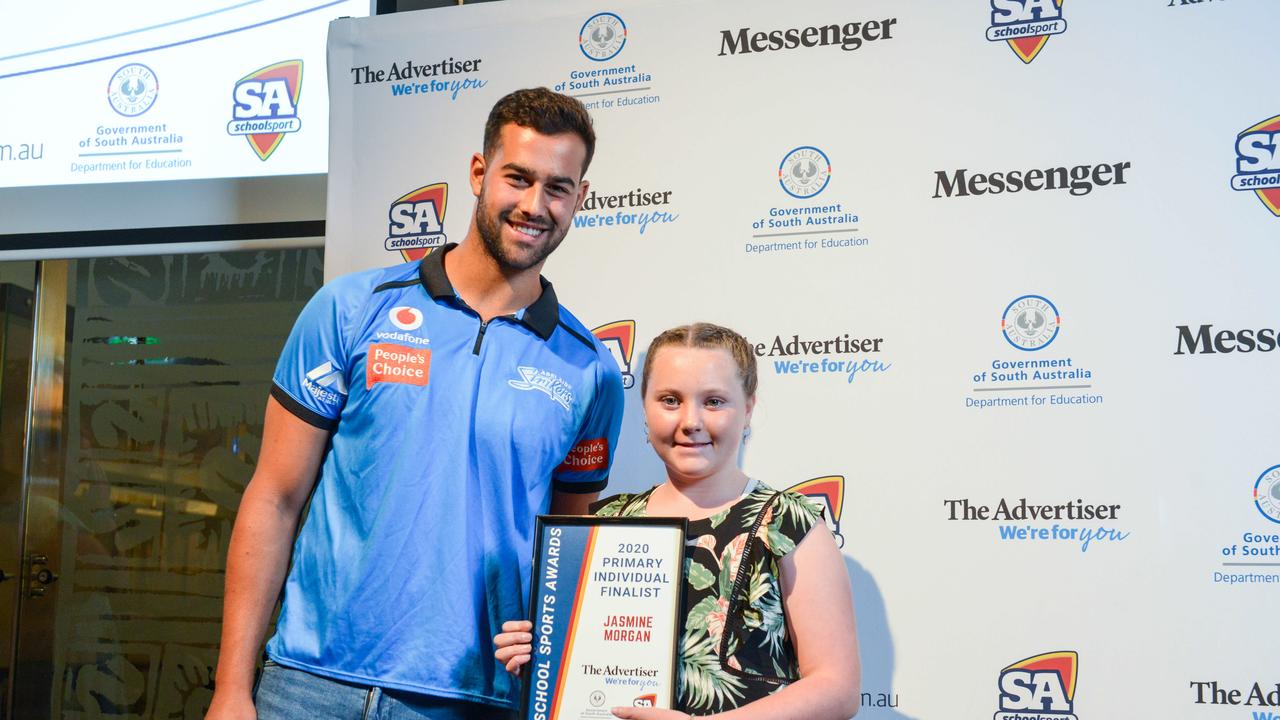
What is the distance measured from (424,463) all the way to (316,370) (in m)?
0.27

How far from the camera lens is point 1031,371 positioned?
2541 mm

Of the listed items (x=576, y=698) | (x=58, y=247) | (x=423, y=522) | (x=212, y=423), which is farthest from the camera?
(x=212, y=423)

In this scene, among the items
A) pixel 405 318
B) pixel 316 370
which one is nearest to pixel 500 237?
pixel 405 318

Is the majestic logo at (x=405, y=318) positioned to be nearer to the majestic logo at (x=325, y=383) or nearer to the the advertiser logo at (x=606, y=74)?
the majestic logo at (x=325, y=383)

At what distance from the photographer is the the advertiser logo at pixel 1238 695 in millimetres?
2346

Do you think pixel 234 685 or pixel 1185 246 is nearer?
pixel 234 685

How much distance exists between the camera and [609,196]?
2.89 metres

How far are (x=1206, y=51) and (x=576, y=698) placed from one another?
2.17 metres

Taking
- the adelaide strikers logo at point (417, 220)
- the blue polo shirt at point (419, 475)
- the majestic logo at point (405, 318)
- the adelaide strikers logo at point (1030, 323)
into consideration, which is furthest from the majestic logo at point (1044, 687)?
the adelaide strikers logo at point (417, 220)

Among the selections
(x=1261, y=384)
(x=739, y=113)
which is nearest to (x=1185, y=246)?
(x=1261, y=384)

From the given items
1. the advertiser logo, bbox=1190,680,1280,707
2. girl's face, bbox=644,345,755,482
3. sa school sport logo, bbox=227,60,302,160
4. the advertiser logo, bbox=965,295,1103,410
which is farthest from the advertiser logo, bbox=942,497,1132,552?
sa school sport logo, bbox=227,60,302,160

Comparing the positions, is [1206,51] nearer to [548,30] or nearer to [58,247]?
[548,30]

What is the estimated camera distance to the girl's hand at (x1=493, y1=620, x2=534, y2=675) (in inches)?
69.4

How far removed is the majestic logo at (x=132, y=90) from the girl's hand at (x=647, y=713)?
2916 mm
